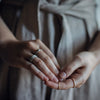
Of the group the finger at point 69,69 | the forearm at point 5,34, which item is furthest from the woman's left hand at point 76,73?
the forearm at point 5,34

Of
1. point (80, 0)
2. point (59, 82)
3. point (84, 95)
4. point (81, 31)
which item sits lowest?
point (84, 95)

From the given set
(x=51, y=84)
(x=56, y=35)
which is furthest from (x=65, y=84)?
(x=56, y=35)

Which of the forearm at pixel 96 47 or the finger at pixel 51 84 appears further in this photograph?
the forearm at pixel 96 47

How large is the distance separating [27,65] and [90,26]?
298 mm

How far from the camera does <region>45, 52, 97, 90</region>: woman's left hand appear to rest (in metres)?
0.43

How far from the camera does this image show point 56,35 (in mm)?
550

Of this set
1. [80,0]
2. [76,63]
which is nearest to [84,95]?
[76,63]

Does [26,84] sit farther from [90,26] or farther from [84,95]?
[90,26]

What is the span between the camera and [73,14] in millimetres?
545

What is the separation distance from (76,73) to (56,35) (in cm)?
17

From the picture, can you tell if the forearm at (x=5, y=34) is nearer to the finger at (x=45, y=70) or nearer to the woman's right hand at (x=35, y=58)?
the woman's right hand at (x=35, y=58)

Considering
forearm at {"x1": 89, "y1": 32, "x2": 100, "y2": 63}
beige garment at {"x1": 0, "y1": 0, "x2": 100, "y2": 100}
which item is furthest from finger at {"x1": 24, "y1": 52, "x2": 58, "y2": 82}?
forearm at {"x1": 89, "y1": 32, "x2": 100, "y2": 63}

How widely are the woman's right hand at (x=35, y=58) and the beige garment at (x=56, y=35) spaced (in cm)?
7

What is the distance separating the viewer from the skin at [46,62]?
435mm
